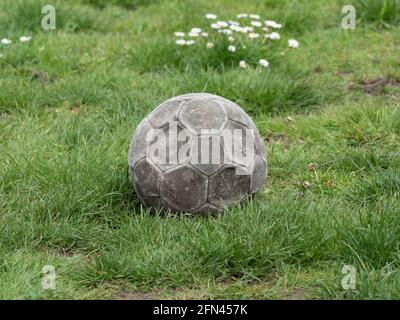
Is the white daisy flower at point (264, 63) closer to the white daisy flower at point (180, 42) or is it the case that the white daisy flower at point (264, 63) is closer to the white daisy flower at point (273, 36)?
the white daisy flower at point (273, 36)

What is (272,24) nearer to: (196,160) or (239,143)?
(239,143)

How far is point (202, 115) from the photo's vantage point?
4836 mm

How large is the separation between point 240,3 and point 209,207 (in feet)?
14.7

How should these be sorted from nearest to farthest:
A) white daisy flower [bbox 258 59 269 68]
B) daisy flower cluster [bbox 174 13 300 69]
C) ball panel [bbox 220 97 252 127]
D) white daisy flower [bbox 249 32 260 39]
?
→ ball panel [bbox 220 97 252 127] → white daisy flower [bbox 258 59 269 68] → daisy flower cluster [bbox 174 13 300 69] → white daisy flower [bbox 249 32 260 39]

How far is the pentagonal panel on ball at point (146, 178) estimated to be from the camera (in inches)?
186

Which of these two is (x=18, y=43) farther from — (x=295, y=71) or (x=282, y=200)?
(x=282, y=200)

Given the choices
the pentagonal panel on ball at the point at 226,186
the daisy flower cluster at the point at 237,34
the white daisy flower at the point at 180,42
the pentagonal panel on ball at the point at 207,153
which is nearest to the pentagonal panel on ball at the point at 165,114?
the pentagonal panel on ball at the point at 207,153

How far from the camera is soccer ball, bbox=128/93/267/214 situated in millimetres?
4691

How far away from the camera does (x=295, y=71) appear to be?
7.09 m

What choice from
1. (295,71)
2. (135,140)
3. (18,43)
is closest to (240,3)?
(295,71)

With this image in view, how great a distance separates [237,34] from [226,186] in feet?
10.0

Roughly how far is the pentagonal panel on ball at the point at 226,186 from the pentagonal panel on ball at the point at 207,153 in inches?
1.8

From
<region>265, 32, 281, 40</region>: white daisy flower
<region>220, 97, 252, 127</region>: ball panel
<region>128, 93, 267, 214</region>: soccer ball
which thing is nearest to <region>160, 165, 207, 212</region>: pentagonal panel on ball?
<region>128, 93, 267, 214</region>: soccer ball

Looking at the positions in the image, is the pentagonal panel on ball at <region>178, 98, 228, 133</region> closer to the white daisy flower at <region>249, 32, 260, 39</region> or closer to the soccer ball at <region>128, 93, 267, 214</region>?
the soccer ball at <region>128, 93, 267, 214</region>
